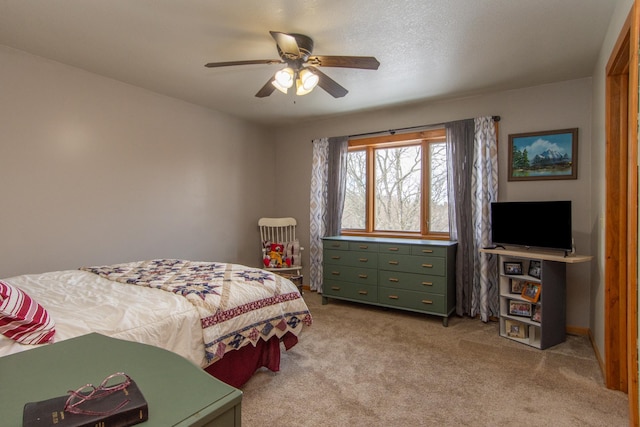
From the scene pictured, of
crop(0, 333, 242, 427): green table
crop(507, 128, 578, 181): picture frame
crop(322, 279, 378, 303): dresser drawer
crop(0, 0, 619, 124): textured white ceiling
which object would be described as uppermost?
crop(0, 0, 619, 124): textured white ceiling

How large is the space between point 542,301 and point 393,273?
4.69 feet

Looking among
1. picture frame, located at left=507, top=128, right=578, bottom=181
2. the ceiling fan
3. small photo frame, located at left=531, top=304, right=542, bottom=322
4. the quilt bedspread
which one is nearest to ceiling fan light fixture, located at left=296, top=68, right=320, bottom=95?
the ceiling fan

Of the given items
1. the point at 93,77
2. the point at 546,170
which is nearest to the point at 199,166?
the point at 93,77

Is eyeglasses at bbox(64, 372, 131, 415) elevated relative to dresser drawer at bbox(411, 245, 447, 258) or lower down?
lower down

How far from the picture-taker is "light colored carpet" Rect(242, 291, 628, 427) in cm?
199

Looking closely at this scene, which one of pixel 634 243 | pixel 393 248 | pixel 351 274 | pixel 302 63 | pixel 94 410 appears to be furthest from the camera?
pixel 351 274

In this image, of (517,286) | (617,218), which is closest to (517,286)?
(517,286)

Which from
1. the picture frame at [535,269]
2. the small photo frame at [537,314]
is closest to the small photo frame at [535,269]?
the picture frame at [535,269]

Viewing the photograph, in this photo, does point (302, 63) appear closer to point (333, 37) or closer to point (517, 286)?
point (333, 37)

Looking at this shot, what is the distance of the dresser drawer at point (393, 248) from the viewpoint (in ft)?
12.3

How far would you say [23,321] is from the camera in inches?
54.6

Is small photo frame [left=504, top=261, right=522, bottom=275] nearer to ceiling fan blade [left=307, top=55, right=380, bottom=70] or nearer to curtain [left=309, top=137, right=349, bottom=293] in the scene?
curtain [left=309, top=137, right=349, bottom=293]

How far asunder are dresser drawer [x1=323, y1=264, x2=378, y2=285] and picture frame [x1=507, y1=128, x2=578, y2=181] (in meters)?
1.84

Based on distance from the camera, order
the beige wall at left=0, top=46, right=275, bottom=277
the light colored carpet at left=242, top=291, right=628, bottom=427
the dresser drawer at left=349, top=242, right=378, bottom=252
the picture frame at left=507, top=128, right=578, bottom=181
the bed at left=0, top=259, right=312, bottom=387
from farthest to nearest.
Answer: the dresser drawer at left=349, top=242, right=378, bottom=252
the picture frame at left=507, top=128, right=578, bottom=181
the beige wall at left=0, top=46, right=275, bottom=277
the light colored carpet at left=242, top=291, right=628, bottom=427
the bed at left=0, top=259, right=312, bottom=387
